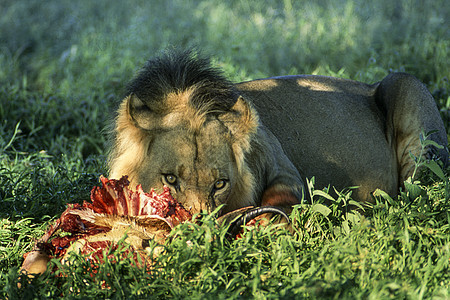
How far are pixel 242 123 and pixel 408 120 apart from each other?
2.02 m

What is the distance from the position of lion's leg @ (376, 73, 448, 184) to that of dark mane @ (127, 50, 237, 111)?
5.93 ft

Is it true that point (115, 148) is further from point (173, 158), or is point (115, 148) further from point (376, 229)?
point (376, 229)

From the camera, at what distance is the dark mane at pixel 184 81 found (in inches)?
145

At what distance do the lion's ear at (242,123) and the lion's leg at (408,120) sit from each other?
1.89m

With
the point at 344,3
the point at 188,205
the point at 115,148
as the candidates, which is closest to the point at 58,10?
the point at 344,3

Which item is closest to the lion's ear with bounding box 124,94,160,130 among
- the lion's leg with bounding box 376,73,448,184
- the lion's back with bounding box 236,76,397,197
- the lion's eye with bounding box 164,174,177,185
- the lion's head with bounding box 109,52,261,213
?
the lion's head with bounding box 109,52,261,213

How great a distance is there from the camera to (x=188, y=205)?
130 inches

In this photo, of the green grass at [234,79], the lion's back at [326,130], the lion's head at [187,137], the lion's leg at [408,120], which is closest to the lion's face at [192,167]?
the lion's head at [187,137]

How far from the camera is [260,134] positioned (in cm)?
387

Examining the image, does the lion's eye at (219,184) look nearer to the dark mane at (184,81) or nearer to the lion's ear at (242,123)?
the lion's ear at (242,123)

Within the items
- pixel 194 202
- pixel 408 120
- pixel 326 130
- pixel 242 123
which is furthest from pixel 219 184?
pixel 408 120

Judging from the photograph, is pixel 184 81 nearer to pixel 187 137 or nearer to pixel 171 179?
pixel 187 137

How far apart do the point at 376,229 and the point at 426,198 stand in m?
0.55

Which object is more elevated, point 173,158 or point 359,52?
point 173,158
